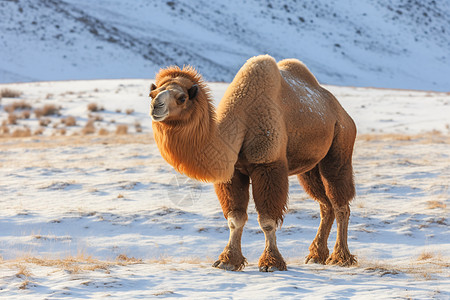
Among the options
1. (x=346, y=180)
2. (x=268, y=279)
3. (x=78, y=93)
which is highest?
(x=346, y=180)

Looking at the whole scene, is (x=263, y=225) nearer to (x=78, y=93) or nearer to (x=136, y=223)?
(x=136, y=223)

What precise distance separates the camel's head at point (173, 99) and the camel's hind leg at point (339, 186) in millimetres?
2461

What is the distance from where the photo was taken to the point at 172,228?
8820mm

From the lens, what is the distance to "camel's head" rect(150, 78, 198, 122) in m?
4.97

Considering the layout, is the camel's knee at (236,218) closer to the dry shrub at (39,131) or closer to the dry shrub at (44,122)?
the dry shrub at (39,131)

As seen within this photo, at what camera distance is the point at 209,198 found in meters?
10.7

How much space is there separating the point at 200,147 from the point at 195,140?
0.29ft

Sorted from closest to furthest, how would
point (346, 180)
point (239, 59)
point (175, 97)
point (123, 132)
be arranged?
point (175, 97) < point (346, 180) < point (123, 132) < point (239, 59)

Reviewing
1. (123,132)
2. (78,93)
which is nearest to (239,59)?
(78,93)

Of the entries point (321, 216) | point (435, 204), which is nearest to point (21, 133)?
point (435, 204)

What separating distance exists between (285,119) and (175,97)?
159cm

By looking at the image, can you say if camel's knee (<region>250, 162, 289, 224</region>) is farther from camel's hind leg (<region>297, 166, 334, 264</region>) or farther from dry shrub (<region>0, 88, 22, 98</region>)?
dry shrub (<region>0, 88, 22, 98</region>)

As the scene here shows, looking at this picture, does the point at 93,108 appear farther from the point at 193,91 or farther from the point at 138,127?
the point at 193,91

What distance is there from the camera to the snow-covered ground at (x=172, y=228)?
204 inches
